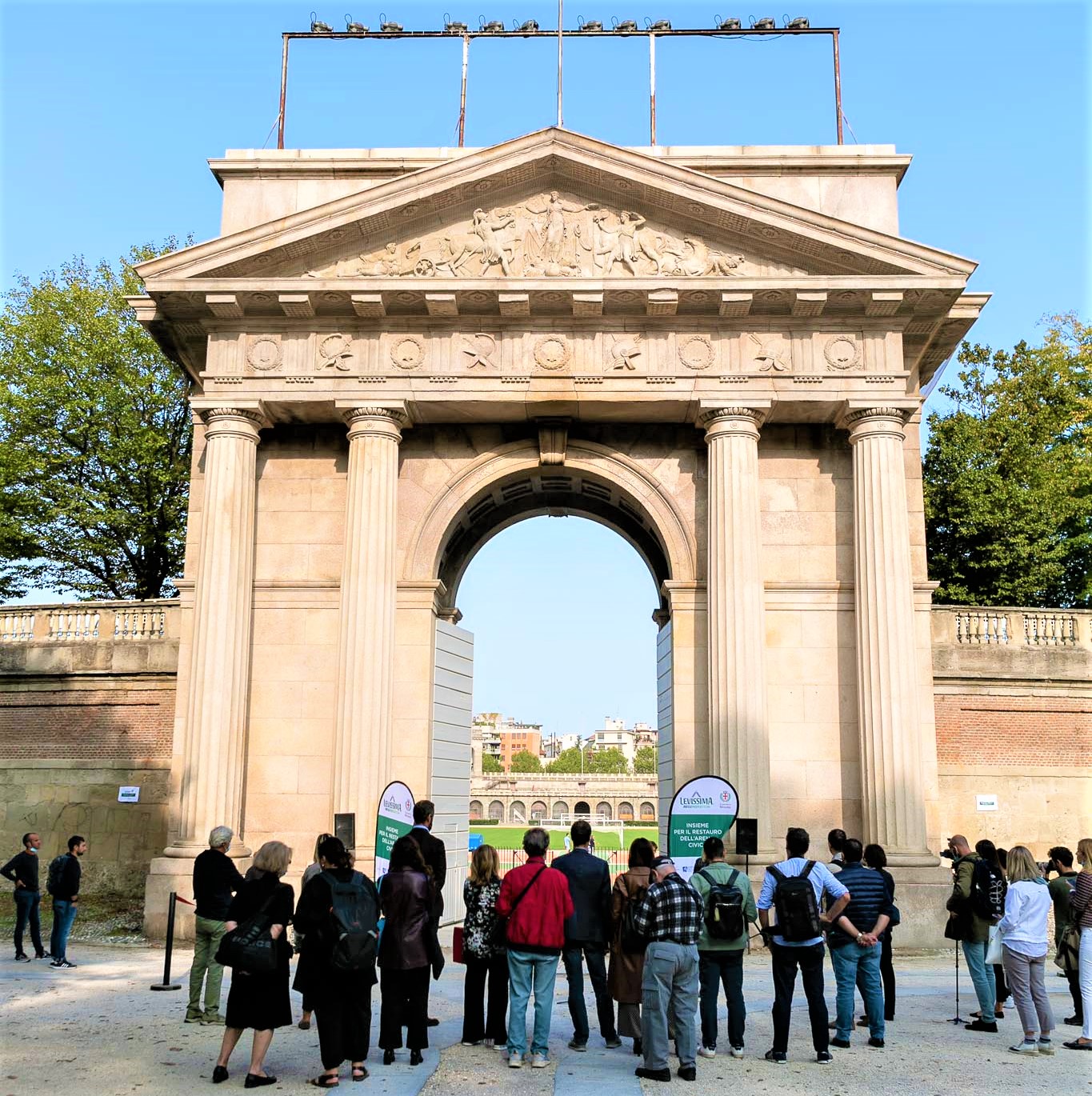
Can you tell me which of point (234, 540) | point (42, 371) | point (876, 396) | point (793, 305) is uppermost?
point (42, 371)

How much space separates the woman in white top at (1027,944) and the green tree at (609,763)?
15312cm

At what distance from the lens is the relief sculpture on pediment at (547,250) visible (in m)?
20.0

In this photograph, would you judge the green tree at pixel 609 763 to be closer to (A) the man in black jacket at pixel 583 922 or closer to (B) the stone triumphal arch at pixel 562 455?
(B) the stone triumphal arch at pixel 562 455

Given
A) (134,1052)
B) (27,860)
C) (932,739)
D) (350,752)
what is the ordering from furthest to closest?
(932,739), (350,752), (27,860), (134,1052)

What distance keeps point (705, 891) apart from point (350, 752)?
30.8 ft

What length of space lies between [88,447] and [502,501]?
17310 millimetres

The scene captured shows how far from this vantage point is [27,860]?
55.5 feet

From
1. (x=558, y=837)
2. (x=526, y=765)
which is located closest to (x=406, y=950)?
(x=558, y=837)

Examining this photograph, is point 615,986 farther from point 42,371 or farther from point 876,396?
point 42,371

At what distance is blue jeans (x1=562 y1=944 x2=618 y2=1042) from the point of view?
1106 cm

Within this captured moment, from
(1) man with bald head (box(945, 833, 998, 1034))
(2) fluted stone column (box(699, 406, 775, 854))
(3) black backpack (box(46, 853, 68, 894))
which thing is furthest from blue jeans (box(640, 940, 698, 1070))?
(3) black backpack (box(46, 853, 68, 894))

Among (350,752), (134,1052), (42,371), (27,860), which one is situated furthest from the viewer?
(42,371)

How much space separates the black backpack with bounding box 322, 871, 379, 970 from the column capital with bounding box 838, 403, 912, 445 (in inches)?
522

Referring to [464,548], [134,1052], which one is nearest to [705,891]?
[134,1052]
